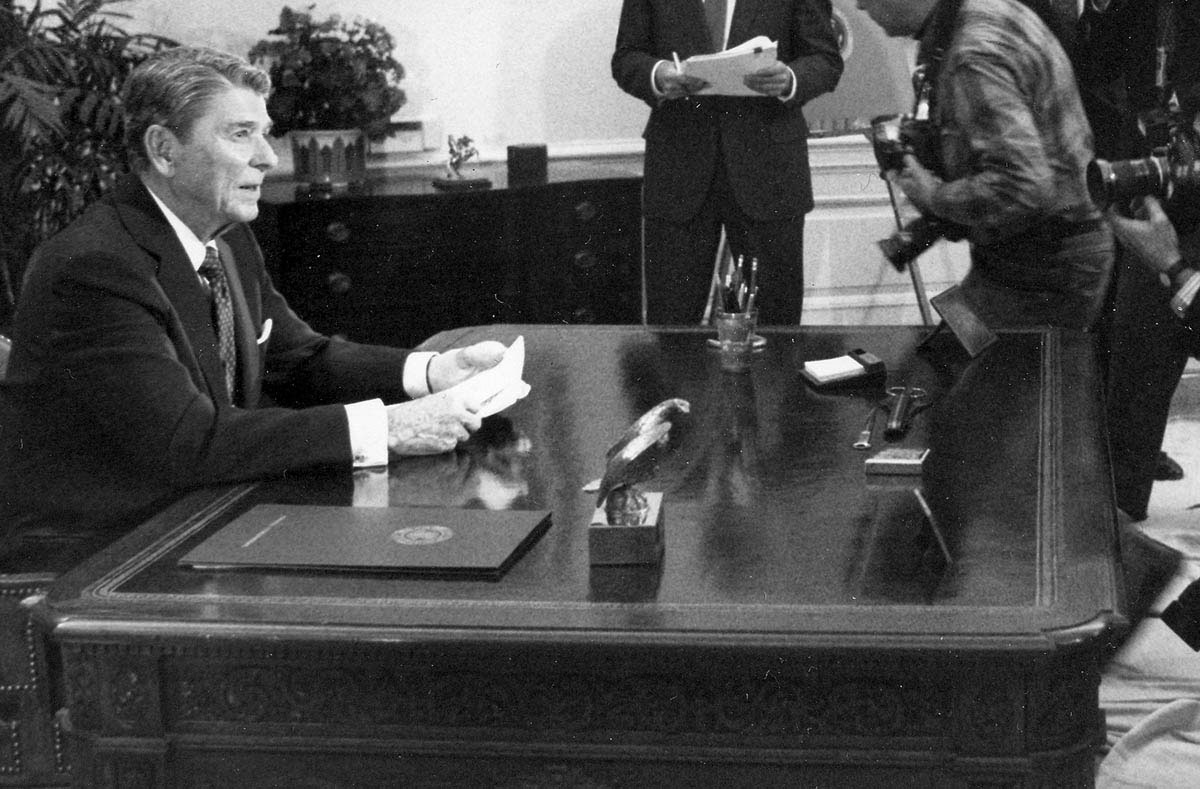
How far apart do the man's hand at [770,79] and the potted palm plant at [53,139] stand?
180 cm

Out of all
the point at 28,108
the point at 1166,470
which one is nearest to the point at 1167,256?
the point at 1166,470

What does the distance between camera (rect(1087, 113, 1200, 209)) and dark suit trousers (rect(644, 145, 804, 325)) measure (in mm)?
1746

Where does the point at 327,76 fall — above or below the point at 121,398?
above

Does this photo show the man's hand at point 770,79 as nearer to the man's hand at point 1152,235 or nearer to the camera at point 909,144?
the camera at point 909,144

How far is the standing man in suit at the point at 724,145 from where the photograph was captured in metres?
4.85

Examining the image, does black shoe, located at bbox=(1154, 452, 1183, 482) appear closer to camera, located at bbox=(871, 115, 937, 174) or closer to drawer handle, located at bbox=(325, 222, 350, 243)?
camera, located at bbox=(871, 115, 937, 174)

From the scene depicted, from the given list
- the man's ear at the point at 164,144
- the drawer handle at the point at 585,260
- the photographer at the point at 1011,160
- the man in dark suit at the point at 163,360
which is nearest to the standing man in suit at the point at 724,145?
the drawer handle at the point at 585,260

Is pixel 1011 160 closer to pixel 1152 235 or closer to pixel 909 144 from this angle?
pixel 1152 235

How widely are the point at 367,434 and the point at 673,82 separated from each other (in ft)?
8.43

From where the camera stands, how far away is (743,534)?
80.0 inches

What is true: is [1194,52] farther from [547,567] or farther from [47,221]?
[47,221]

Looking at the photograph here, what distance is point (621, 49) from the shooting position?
16.2 feet

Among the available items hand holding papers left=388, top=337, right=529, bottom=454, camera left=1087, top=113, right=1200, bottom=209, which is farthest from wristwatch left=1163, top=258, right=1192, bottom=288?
hand holding papers left=388, top=337, right=529, bottom=454

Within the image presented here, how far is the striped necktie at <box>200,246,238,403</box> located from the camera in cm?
274
